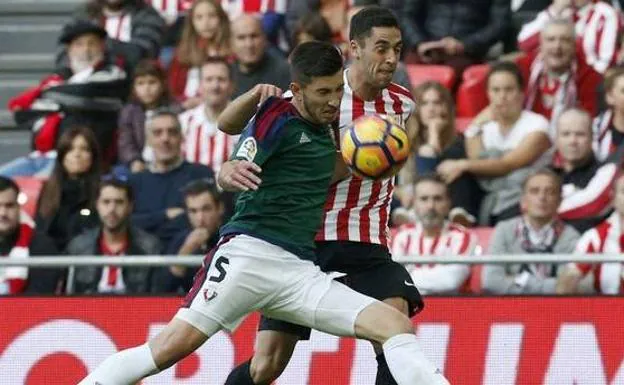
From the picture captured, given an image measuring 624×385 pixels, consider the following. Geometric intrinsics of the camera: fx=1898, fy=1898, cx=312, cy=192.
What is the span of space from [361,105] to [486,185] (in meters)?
3.32

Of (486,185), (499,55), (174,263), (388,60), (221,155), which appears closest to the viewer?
(388,60)

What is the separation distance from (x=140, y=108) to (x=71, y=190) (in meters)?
1.07

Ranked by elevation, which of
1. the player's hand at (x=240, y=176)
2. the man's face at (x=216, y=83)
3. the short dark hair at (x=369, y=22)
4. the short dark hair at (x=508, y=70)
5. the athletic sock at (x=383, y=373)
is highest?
the short dark hair at (x=369, y=22)

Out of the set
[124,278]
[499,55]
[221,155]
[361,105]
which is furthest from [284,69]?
[361,105]

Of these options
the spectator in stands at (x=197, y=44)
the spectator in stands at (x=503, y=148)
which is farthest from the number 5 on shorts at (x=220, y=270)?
the spectator in stands at (x=197, y=44)

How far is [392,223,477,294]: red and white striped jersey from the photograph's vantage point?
34.0ft

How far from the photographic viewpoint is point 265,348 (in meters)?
8.96

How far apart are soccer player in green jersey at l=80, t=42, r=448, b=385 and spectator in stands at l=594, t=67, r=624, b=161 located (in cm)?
376

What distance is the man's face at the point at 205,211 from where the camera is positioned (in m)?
11.4

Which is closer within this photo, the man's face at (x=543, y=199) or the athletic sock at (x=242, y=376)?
the athletic sock at (x=242, y=376)

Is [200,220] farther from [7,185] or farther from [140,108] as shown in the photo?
[140,108]

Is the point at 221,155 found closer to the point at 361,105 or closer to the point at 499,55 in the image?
the point at 499,55

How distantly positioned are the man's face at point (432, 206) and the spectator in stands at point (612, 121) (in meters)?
1.15

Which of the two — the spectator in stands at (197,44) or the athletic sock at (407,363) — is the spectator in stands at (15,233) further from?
the athletic sock at (407,363)
